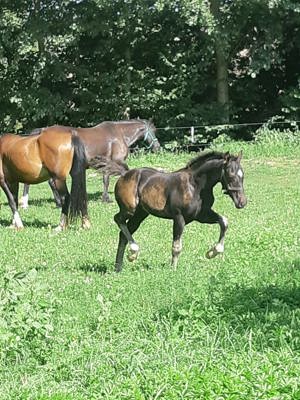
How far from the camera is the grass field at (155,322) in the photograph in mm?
4676

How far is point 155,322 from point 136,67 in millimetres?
23876

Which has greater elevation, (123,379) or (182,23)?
(182,23)

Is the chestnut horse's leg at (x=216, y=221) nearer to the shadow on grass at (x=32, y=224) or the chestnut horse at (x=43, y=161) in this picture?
the chestnut horse at (x=43, y=161)

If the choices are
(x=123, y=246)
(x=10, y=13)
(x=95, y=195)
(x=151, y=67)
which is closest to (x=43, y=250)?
(x=123, y=246)

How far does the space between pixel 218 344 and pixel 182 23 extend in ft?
74.7

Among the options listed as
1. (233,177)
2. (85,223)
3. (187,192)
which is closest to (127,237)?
(187,192)

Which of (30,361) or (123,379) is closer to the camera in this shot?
(123,379)

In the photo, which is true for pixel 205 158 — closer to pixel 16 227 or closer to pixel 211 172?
pixel 211 172

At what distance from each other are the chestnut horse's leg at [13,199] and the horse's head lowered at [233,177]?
545 cm

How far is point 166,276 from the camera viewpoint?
8.08 m

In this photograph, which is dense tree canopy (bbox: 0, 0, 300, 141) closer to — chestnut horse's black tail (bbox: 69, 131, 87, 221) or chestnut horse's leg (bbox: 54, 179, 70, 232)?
chestnut horse's leg (bbox: 54, 179, 70, 232)

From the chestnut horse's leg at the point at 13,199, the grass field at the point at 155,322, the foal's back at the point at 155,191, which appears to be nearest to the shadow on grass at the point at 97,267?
the grass field at the point at 155,322

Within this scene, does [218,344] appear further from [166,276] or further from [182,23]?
[182,23]

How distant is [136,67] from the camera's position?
95.8 feet
